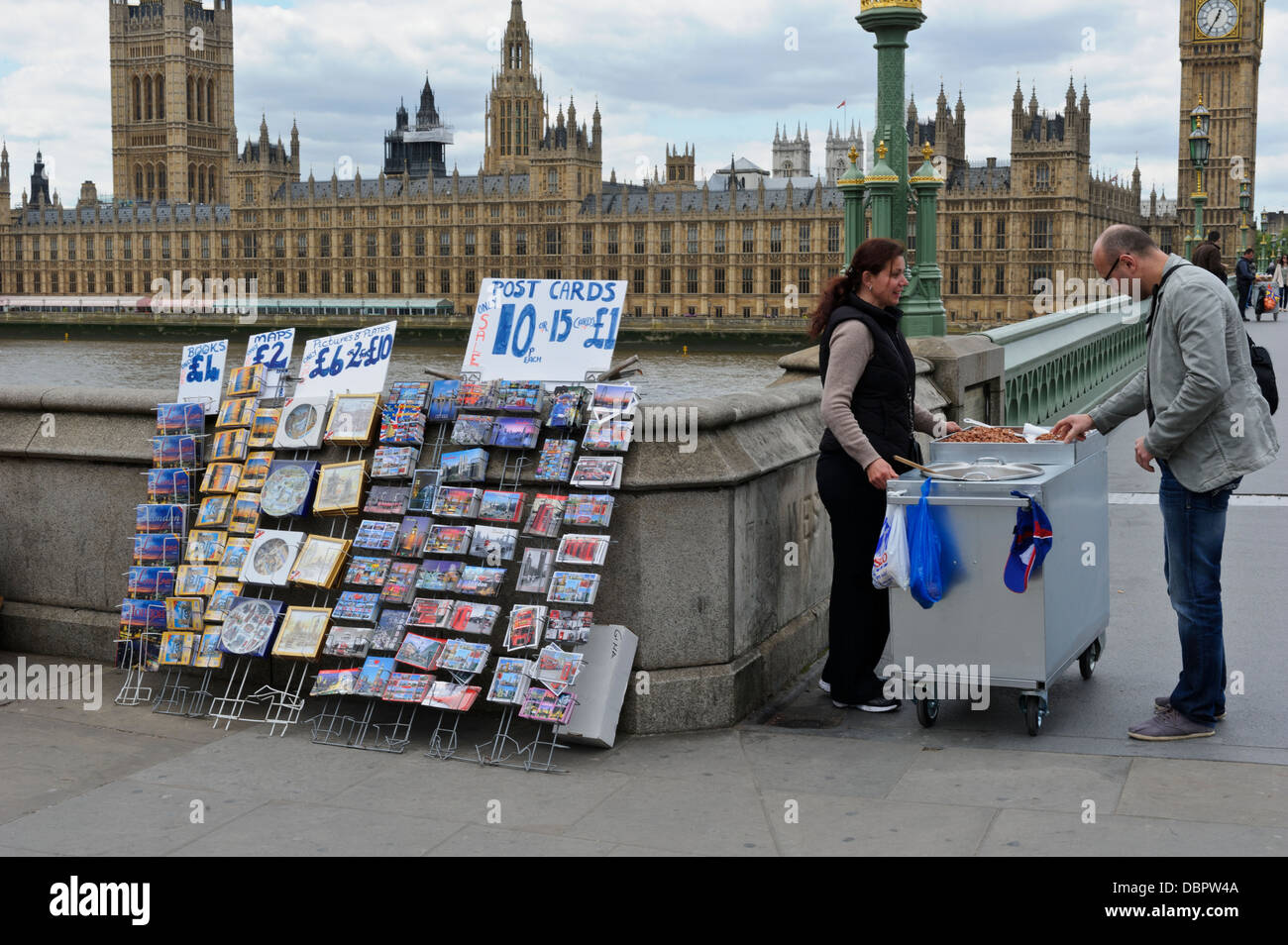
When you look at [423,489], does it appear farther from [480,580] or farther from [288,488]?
[288,488]

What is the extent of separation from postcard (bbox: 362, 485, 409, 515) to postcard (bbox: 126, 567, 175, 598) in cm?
95

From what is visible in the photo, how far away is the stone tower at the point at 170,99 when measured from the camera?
125 meters

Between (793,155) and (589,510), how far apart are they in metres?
143

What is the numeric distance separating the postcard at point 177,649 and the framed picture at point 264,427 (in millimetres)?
720

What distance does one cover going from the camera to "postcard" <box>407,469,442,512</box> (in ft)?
16.0

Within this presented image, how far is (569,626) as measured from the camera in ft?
14.9

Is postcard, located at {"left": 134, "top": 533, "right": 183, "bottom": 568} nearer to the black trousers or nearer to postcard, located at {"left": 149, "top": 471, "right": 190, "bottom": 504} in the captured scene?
postcard, located at {"left": 149, "top": 471, "right": 190, "bottom": 504}

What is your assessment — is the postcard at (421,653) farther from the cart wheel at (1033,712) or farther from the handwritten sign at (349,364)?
the cart wheel at (1033,712)

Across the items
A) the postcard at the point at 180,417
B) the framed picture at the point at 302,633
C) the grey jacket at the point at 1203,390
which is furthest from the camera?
the postcard at the point at 180,417

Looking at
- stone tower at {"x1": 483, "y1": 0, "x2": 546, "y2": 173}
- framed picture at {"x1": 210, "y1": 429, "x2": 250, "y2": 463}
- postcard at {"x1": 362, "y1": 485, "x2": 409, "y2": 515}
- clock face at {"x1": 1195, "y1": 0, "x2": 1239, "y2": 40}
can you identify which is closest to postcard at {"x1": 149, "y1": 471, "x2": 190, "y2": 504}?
framed picture at {"x1": 210, "y1": 429, "x2": 250, "y2": 463}

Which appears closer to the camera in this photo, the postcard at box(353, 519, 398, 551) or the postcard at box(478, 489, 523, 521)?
the postcard at box(478, 489, 523, 521)

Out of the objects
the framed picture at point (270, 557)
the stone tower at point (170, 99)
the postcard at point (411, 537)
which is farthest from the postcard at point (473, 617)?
the stone tower at point (170, 99)

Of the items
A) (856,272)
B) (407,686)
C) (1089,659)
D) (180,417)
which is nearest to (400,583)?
(407,686)
